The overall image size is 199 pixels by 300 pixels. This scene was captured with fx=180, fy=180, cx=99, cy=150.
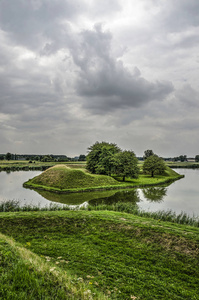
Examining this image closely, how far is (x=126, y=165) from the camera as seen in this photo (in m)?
51.3

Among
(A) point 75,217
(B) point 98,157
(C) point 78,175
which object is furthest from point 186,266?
(B) point 98,157

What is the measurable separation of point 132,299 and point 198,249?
487cm

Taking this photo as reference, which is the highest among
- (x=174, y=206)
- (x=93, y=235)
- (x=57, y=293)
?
(x=57, y=293)

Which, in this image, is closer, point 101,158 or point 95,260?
point 95,260

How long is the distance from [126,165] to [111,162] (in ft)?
14.3

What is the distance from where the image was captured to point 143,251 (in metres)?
8.41

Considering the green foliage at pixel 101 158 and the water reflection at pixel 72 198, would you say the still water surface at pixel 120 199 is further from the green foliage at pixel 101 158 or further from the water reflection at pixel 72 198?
the green foliage at pixel 101 158

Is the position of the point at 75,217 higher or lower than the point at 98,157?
lower

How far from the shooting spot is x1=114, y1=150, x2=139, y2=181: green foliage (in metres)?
50.5

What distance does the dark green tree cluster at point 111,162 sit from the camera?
2009 inches

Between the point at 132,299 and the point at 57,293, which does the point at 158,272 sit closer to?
the point at 132,299

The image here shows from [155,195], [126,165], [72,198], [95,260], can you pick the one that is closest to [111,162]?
[126,165]

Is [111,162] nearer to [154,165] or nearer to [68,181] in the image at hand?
[68,181]

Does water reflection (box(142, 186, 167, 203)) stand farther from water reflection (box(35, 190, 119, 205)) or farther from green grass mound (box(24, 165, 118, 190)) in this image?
green grass mound (box(24, 165, 118, 190))
